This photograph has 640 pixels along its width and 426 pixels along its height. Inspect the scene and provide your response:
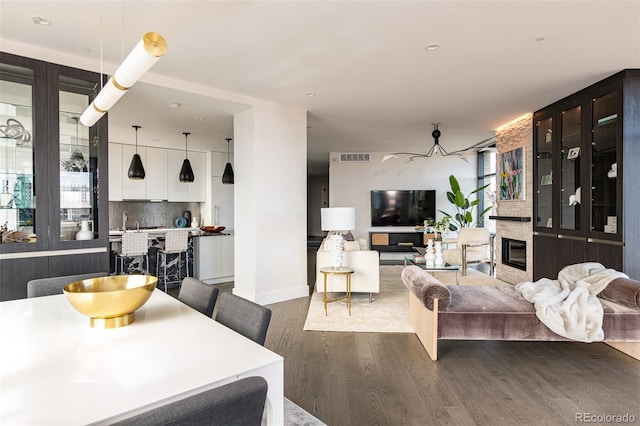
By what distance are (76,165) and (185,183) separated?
489cm

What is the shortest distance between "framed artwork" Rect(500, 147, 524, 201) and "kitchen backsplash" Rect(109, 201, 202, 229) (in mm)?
6444

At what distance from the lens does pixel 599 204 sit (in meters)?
A: 4.30

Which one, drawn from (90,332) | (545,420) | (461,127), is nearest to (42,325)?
(90,332)

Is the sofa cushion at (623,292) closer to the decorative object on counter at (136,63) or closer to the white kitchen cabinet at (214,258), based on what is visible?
the decorative object on counter at (136,63)

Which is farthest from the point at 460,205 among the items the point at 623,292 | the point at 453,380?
the point at 453,380

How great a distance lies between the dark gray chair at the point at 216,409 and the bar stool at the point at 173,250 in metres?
5.08

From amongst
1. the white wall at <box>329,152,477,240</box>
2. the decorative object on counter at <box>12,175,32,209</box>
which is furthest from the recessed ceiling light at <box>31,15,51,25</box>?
the white wall at <box>329,152,477,240</box>

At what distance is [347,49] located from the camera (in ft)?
11.0

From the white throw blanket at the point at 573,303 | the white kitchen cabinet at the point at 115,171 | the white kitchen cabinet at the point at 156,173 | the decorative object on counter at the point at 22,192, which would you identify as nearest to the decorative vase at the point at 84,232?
the decorative object on counter at the point at 22,192

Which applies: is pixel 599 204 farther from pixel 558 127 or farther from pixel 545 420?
pixel 545 420

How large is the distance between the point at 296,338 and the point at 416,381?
51.7 inches

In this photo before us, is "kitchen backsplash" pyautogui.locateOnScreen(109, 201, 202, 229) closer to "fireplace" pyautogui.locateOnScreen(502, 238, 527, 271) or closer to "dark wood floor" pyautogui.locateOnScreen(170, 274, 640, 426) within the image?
"dark wood floor" pyautogui.locateOnScreen(170, 274, 640, 426)

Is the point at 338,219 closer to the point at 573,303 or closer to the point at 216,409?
the point at 573,303

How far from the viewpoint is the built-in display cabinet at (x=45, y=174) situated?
3.21 metres
